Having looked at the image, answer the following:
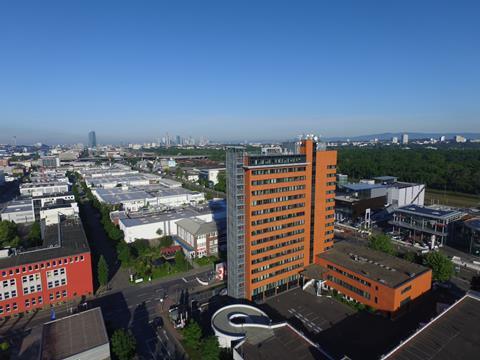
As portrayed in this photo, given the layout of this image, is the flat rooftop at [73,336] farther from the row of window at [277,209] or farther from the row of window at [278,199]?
the row of window at [278,199]

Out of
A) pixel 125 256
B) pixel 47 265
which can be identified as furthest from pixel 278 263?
pixel 47 265

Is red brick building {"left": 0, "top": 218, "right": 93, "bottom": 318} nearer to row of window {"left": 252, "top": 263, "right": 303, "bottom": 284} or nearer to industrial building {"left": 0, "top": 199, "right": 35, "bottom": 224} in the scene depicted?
row of window {"left": 252, "top": 263, "right": 303, "bottom": 284}

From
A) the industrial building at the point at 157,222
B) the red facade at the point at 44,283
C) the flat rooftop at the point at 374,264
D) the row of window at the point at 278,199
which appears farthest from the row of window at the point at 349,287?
the red facade at the point at 44,283

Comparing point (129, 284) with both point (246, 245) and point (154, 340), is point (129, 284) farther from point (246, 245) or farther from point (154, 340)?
point (246, 245)

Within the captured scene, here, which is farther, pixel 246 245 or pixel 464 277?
pixel 464 277

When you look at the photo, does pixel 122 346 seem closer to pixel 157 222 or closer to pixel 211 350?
pixel 211 350

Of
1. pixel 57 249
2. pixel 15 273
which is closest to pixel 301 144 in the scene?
pixel 57 249

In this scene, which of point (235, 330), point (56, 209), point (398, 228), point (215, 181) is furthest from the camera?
point (215, 181)

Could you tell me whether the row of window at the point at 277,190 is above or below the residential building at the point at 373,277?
above
